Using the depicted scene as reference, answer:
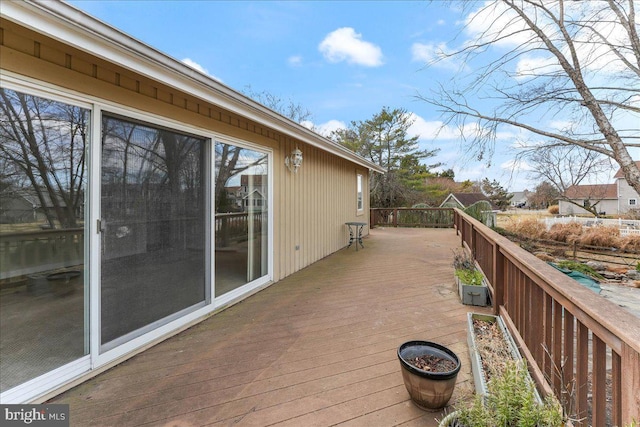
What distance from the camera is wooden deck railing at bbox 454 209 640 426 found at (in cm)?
94

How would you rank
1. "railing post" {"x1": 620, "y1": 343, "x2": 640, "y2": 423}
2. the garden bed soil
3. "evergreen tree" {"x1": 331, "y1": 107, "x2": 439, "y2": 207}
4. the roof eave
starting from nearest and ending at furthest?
"railing post" {"x1": 620, "y1": 343, "x2": 640, "y2": 423}
the roof eave
the garden bed soil
"evergreen tree" {"x1": 331, "y1": 107, "x2": 439, "y2": 207}

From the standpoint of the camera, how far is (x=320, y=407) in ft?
6.12

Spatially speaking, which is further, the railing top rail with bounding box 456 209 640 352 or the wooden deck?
the wooden deck

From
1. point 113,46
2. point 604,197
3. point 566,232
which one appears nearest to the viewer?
point 113,46

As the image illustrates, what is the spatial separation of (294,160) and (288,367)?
11.7ft

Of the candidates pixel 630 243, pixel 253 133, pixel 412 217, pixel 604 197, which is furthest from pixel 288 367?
pixel 604 197

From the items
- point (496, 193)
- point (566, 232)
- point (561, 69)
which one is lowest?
point (566, 232)

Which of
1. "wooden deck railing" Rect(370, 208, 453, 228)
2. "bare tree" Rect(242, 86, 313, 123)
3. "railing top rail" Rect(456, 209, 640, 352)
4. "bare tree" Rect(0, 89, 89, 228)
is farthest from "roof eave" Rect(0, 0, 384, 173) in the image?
"bare tree" Rect(242, 86, 313, 123)

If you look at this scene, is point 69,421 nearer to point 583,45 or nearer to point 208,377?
point 208,377

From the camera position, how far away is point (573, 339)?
1.42 metres

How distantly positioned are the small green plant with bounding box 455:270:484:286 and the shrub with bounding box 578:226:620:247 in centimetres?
1155

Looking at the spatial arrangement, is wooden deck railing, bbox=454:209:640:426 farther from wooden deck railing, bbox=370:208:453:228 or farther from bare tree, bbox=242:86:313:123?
bare tree, bbox=242:86:313:123

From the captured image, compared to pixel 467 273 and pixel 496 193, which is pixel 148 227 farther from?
pixel 496 193

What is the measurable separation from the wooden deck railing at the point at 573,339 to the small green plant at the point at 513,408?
0.39 feet
